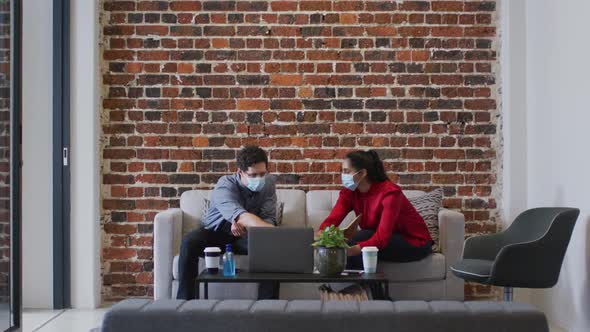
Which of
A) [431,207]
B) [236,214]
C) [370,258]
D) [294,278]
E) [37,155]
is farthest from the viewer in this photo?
[37,155]

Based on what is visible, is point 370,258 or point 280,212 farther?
point 280,212

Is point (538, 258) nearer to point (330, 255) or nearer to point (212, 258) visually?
point (330, 255)

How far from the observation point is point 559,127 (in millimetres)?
4191

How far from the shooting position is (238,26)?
197 inches

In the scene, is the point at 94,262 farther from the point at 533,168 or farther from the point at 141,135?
the point at 533,168

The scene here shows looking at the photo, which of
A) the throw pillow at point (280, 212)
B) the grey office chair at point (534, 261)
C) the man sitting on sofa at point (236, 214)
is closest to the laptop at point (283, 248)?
the man sitting on sofa at point (236, 214)

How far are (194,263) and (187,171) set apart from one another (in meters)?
1.04

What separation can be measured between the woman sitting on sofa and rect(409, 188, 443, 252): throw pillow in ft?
0.63

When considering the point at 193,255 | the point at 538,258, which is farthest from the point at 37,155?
the point at 538,258

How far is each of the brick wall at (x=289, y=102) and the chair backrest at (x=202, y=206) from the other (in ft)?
0.86

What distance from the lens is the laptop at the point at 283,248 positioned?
340 cm

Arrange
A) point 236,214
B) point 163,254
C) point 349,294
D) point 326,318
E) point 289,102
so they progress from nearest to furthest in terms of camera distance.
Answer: point 326,318 < point 349,294 < point 236,214 < point 163,254 < point 289,102

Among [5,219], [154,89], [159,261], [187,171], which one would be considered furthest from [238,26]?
[5,219]

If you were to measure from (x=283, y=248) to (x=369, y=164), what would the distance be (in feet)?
3.24
